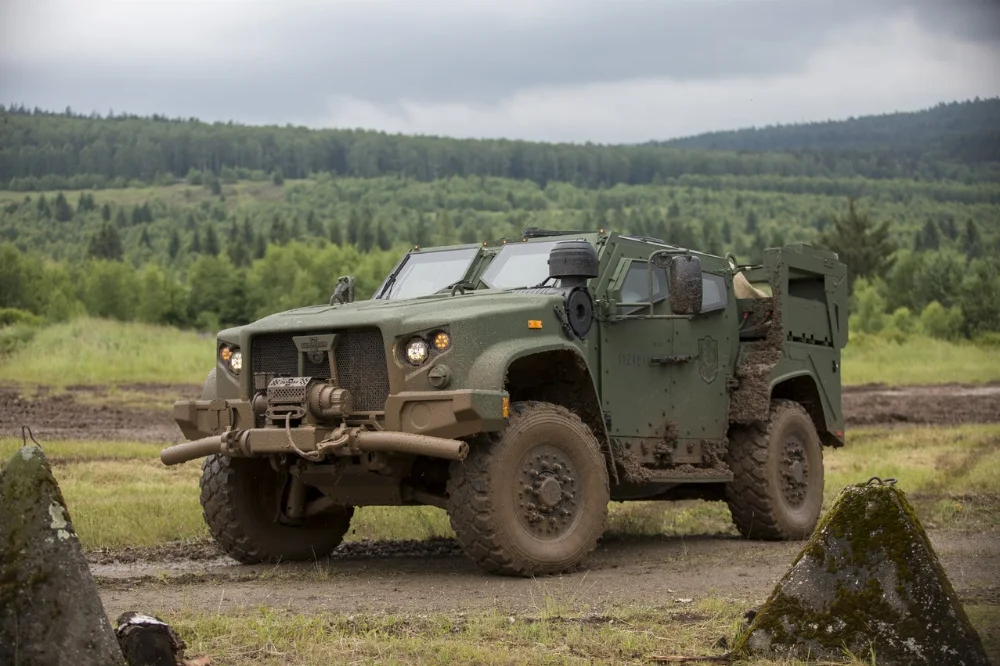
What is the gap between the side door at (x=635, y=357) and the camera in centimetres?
1053

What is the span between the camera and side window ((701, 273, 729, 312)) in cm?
1171

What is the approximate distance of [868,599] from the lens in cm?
628

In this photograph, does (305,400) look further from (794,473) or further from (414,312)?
(794,473)

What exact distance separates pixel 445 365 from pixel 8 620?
384 cm

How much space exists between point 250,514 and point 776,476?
441cm

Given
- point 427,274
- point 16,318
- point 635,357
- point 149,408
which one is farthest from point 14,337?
point 635,357

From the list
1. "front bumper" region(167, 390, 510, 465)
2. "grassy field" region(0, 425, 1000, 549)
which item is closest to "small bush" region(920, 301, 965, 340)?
"grassy field" region(0, 425, 1000, 549)

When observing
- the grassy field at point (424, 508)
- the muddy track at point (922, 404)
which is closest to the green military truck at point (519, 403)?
the grassy field at point (424, 508)

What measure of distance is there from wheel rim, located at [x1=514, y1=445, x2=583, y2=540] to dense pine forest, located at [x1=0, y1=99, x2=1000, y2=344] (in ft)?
12.8

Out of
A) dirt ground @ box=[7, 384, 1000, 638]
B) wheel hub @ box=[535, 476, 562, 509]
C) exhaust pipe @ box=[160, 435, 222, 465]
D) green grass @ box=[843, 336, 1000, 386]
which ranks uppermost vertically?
exhaust pipe @ box=[160, 435, 222, 465]

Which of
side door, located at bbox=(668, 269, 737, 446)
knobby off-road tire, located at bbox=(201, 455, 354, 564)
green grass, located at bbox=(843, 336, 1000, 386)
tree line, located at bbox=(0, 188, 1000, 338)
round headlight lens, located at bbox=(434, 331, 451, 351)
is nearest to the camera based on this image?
round headlight lens, located at bbox=(434, 331, 451, 351)

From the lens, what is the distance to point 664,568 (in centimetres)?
996

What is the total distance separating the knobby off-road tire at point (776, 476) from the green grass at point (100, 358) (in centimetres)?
2332

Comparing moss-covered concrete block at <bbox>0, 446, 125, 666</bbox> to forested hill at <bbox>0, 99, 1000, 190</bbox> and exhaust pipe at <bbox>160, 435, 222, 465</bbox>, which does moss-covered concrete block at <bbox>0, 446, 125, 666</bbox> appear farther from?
forested hill at <bbox>0, 99, 1000, 190</bbox>
